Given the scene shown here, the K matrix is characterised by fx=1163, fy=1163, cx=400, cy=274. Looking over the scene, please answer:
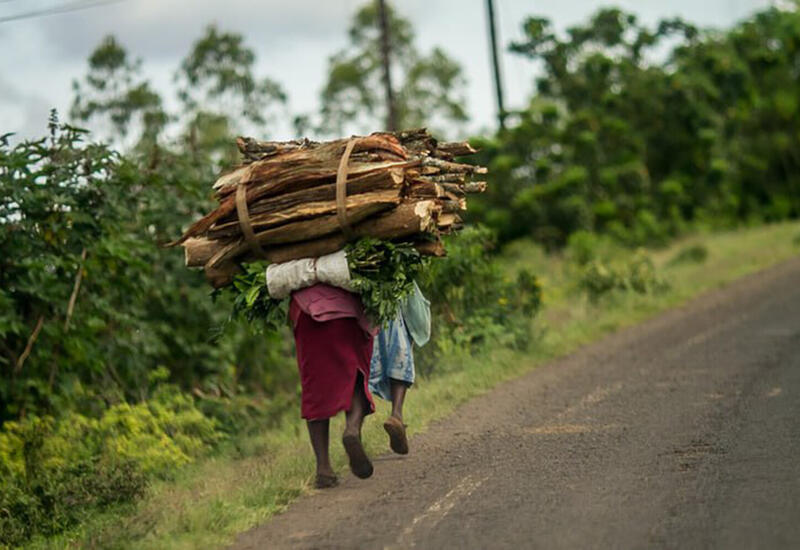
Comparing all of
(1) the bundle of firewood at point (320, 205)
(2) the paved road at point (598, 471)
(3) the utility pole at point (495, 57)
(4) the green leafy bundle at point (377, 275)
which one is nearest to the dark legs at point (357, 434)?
(2) the paved road at point (598, 471)

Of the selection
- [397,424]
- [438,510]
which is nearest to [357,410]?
[397,424]

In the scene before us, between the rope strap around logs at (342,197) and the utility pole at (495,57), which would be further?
the utility pole at (495,57)

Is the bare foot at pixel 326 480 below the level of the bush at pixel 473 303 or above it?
below

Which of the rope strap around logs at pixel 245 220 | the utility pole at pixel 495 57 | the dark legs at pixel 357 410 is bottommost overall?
the dark legs at pixel 357 410

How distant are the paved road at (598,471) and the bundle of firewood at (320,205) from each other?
140 centimetres

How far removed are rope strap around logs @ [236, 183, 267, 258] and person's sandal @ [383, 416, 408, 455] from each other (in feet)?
4.12

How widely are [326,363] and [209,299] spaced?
6998 mm

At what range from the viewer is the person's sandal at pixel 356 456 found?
21.2 feet

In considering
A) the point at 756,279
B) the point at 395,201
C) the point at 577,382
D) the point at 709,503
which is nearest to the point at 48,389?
the point at 577,382

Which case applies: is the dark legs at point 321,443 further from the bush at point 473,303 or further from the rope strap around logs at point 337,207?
the bush at point 473,303

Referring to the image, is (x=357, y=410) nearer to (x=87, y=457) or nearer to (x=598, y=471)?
(x=598, y=471)

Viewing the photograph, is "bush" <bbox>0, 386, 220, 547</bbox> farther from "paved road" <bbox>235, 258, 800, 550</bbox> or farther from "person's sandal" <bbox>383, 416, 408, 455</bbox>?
"paved road" <bbox>235, 258, 800, 550</bbox>

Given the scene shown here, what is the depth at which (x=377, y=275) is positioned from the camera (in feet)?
21.0

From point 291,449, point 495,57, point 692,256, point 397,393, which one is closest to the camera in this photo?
Answer: point 397,393
